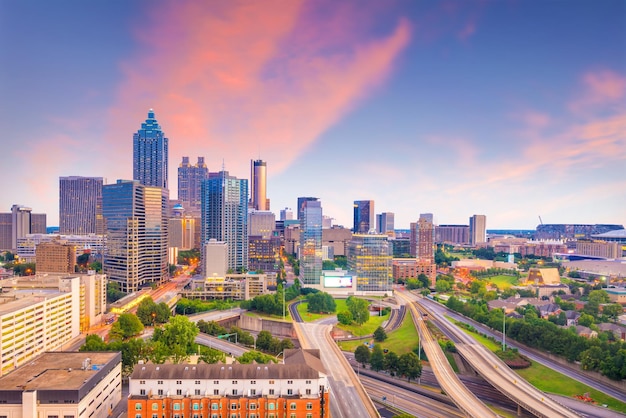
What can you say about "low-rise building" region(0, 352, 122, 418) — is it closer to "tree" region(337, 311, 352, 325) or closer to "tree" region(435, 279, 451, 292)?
"tree" region(337, 311, 352, 325)

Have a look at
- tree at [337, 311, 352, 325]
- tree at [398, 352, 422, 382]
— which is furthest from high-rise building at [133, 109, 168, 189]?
tree at [398, 352, 422, 382]

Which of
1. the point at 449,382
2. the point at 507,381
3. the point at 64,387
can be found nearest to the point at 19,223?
the point at 64,387

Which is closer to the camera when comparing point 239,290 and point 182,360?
point 182,360

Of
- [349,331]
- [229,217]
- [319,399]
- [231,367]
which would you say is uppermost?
[229,217]

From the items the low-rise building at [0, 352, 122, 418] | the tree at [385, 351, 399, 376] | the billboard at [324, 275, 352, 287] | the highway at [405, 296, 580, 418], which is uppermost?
the low-rise building at [0, 352, 122, 418]

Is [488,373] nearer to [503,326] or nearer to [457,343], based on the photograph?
[457,343]

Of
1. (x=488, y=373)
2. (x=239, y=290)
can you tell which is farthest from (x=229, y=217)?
(x=488, y=373)
